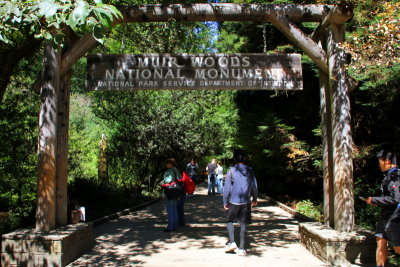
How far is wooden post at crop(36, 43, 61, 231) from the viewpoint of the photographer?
5.37 meters

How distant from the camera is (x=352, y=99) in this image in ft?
32.8

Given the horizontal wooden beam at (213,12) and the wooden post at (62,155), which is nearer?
the wooden post at (62,155)

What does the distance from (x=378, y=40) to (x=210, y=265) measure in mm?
4033

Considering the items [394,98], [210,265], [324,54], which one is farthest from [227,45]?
[210,265]

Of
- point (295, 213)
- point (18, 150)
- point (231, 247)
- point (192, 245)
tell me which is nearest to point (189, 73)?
point (231, 247)

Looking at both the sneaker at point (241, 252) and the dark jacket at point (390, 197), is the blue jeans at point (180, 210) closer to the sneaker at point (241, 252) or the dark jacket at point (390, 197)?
the sneaker at point (241, 252)

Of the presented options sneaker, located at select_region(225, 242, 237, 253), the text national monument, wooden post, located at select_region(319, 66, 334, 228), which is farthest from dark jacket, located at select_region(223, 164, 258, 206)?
the text national monument

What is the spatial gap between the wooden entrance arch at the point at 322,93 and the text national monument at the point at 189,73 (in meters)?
0.45

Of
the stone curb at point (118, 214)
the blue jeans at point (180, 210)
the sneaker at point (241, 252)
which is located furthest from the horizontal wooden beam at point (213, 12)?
the stone curb at point (118, 214)

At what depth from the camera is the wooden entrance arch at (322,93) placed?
17.8 feet

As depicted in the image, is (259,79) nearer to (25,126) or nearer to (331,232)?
(331,232)

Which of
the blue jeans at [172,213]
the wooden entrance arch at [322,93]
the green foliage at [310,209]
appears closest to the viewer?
the wooden entrance arch at [322,93]

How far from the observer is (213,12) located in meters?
6.00

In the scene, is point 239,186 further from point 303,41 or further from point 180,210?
point 180,210
